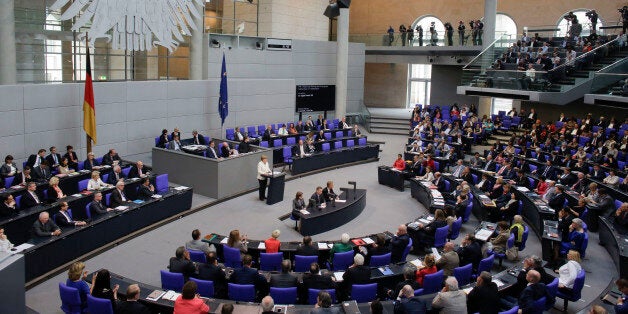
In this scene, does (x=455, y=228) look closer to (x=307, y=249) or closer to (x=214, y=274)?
(x=307, y=249)

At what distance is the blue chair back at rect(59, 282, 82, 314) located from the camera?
24.8 ft

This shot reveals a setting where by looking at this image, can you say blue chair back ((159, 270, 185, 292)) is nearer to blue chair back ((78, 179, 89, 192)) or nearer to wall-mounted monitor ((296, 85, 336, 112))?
blue chair back ((78, 179, 89, 192))

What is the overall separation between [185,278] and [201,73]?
14589 mm

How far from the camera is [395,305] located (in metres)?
7.27

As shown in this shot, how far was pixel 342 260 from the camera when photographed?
31.3 feet

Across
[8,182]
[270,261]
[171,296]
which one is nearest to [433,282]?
[270,261]

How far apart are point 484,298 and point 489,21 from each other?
72.3 ft

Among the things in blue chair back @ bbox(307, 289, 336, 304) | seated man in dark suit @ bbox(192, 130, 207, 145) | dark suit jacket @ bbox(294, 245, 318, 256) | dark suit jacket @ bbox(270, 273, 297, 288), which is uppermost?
seated man in dark suit @ bbox(192, 130, 207, 145)

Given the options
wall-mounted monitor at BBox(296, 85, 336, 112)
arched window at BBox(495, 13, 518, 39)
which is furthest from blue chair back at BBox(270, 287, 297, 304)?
arched window at BBox(495, 13, 518, 39)

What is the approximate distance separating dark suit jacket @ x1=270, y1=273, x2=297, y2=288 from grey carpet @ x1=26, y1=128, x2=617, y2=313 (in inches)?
115

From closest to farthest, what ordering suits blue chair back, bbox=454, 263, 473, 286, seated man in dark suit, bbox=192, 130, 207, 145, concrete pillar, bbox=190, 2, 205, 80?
blue chair back, bbox=454, 263, 473, 286 < seated man in dark suit, bbox=192, 130, 207, 145 < concrete pillar, bbox=190, 2, 205, 80

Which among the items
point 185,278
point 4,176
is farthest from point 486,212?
point 4,176

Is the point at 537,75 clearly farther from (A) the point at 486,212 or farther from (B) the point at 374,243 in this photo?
(B) the point at 374,243

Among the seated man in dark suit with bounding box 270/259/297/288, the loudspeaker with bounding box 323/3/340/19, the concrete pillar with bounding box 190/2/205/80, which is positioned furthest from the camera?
the loudspeaker with bounding box 323/3/340/19
